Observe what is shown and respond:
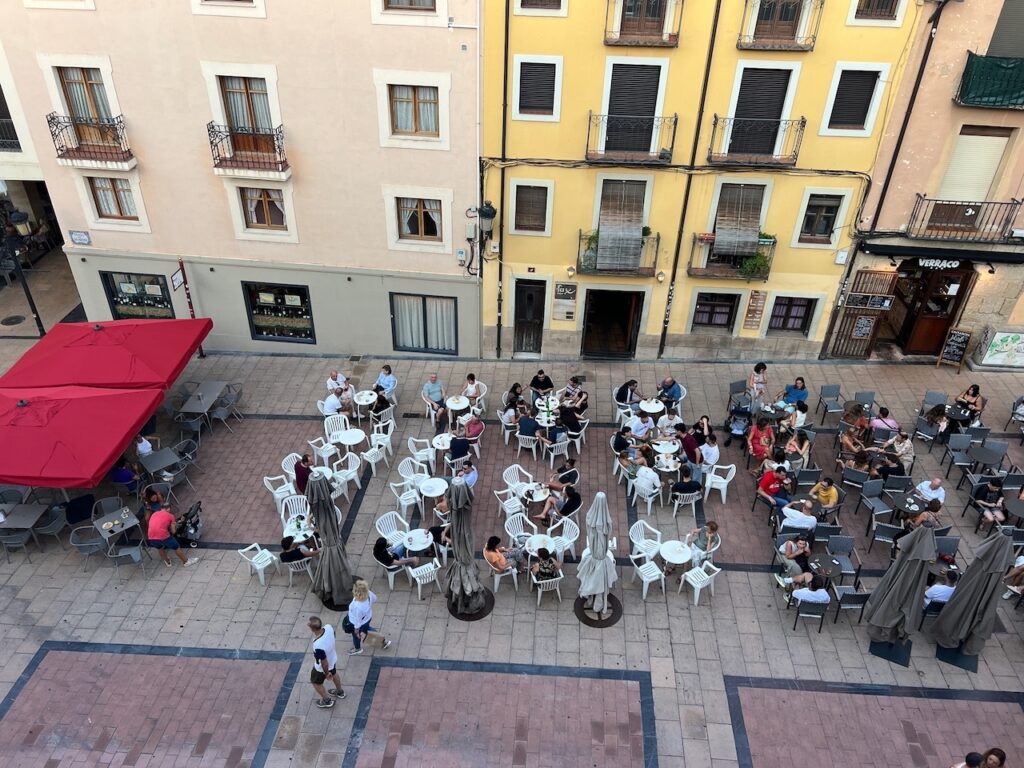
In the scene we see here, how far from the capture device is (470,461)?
16531mm

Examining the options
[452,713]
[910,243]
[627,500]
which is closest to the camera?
[452,713]

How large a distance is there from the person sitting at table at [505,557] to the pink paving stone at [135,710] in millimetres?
4069

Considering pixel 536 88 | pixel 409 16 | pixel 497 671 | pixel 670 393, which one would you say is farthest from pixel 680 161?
pixel 497 671

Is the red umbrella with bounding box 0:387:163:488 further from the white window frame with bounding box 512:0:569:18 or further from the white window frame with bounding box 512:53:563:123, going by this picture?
the white window frame with bounding box 512:0:569:18

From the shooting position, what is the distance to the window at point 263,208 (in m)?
19.8

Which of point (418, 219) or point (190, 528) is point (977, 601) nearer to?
point (190, 528)

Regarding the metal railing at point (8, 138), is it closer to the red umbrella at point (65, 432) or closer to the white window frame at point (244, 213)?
the white window frame at point (244, 213)

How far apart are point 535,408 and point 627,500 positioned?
3451mm

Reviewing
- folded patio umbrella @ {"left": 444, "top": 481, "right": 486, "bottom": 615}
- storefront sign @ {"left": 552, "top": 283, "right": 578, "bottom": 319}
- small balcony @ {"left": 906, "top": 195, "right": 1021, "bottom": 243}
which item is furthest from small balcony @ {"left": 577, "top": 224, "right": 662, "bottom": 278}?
folded patio umbrella @ {"left": 444, "top": 481, "right": 486, "bottom": 615}

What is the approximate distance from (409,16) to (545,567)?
1289cm

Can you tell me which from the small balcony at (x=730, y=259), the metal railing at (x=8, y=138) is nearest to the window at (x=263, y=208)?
the metal railing at (x=8, y=138)

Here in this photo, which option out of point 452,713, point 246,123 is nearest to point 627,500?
point 452,713

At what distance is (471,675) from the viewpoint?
12.5 meters

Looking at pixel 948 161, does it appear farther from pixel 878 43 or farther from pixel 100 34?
pixel 100 34
